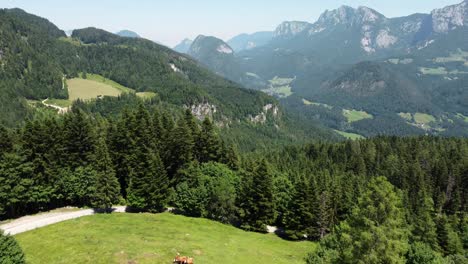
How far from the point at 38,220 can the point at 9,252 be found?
3307 cm

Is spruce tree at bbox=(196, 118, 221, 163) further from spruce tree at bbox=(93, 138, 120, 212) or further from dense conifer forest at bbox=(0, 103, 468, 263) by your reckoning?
spruce tree at bbox=(93, 138, 120, 212)

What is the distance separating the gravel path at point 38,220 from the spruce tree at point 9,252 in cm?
2473

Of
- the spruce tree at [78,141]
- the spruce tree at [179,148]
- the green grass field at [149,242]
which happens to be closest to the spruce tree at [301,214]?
the green grass field at [149,242]

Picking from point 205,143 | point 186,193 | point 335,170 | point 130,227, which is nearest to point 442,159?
point 335,170

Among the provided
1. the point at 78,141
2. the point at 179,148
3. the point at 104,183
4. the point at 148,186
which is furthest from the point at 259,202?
the point at 78,141

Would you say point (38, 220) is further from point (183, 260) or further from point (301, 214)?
point (301, 214)

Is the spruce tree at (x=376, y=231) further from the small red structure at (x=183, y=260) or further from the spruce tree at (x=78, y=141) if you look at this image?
the spruce tree at (x=78, y=141)

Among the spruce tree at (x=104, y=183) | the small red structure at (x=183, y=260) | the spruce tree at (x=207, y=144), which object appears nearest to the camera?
the small red structure at (x=183, y=260)

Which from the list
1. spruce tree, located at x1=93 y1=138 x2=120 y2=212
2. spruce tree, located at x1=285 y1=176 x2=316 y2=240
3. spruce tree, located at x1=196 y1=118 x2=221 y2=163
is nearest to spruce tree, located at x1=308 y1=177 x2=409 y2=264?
spruce tree, located at x1=285 y1=176 x2=316 y2=240

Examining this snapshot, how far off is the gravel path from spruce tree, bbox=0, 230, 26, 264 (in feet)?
81.1

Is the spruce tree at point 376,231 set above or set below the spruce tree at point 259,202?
above

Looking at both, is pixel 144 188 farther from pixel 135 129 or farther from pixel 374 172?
pixel 374 172

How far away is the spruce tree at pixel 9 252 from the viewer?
44000 mm

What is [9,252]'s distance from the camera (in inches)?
1770
